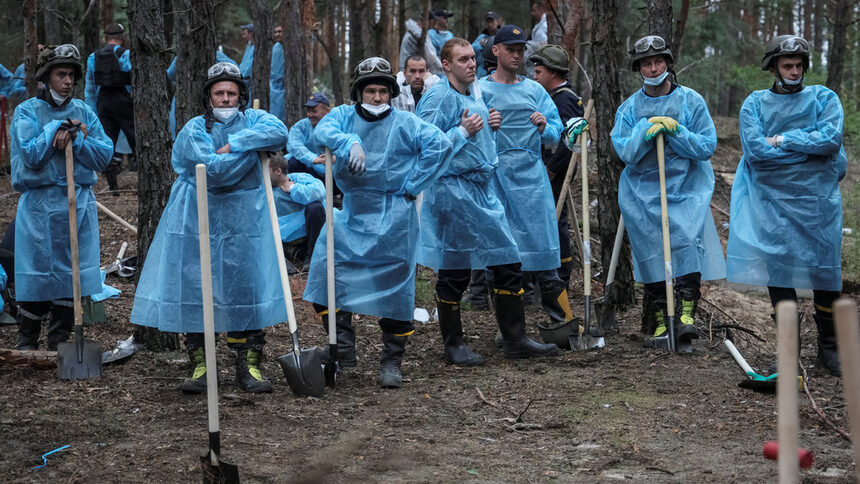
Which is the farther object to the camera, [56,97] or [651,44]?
[651,44]

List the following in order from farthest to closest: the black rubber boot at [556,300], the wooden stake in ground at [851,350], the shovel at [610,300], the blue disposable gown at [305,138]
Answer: the blue disposable gown at [305,138]
the black rubber boot at [556,300]
the shovel at [610,300]
the wooden stake in ground at [851,350]

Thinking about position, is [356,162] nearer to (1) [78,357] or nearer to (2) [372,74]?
(2) [372,74]

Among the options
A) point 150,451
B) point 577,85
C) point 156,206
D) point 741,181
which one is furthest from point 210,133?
point 577,85

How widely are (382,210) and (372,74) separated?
837 millimetres

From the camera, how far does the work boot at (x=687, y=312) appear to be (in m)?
7.09

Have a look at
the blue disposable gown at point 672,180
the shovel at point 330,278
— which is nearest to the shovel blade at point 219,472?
the shovel at point 330,278

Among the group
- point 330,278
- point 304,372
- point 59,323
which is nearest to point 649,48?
point 330,278

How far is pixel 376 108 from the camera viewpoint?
6320 mm

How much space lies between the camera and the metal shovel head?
596 cm

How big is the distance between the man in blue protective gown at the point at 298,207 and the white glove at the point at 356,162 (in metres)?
3.86

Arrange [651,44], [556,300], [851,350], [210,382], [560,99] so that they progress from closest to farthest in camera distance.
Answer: [851,350] < [210,382] < [651,44] < [556,300] < [560,99]

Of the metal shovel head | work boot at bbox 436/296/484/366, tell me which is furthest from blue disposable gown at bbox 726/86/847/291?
the metal shovel head

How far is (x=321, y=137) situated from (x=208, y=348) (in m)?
2.30

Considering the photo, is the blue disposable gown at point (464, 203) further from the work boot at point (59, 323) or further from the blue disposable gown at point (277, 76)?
the blue disposable gown at point (277, 76)
